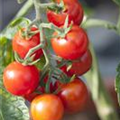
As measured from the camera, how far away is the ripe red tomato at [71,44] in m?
0.67

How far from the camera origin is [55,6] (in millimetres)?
707

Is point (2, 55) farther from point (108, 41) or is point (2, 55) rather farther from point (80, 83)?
point (108, 41)

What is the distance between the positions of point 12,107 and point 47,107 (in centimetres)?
9

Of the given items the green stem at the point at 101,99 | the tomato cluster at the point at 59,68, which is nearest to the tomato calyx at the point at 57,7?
the tomato cluster at the point at 59,68

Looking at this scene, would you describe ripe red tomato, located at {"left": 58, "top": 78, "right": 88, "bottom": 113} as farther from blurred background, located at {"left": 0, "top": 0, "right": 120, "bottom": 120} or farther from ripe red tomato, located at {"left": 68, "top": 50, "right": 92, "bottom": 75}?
blurred background, located at {"left": 0, "top": 0, "right": 120, "bottom": 120}

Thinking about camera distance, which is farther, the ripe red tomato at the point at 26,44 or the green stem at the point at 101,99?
the green stem at the point at 101,99

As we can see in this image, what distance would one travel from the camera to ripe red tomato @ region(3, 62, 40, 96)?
2.27 feet

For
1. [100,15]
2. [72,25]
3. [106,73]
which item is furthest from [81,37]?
[100,15]

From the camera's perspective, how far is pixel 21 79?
2.29 ft

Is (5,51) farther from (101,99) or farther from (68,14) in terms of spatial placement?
(101,99)

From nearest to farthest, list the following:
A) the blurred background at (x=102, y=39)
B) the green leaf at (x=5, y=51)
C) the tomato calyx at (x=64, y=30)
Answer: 1. the tomato calyx at (x=64, y=30)
2. the green leaf at (x=5, y=51)
3. the blurred background at (x=102, y=39)

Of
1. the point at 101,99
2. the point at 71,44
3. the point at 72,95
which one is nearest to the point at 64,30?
the point at 71,44

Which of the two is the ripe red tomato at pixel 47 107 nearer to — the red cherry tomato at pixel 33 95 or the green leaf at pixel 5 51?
the red cherry tomato at pixel 33 95

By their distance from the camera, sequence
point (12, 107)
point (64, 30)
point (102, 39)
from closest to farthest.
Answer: point (64, 30), point (12, 107), point (102, 39)
